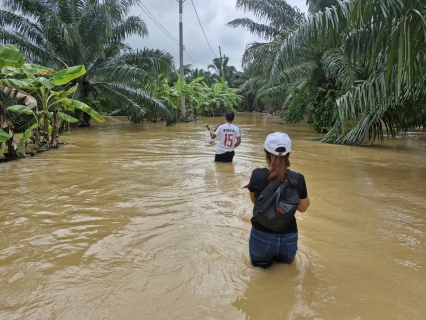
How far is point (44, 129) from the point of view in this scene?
9.86m

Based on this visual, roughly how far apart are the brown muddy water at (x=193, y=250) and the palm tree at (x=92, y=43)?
1094 cm

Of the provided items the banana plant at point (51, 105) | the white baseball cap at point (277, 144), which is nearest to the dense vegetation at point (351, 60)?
the white baseball cap at point (277, 144)

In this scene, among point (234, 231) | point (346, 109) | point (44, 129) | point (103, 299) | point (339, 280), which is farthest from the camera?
point (44, 129)

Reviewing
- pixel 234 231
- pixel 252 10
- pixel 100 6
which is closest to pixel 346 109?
pixel 234 231

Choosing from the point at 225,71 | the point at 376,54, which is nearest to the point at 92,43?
the point at 376,54

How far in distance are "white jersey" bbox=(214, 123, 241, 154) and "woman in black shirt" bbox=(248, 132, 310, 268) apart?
4575mm

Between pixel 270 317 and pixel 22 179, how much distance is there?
17.4 ft

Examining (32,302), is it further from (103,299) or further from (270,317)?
(270,317)

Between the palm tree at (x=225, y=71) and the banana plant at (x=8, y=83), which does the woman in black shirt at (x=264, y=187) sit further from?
the palm tree at (x=225, y=71)

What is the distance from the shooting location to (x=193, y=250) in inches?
128

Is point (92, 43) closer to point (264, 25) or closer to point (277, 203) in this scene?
point (264, 25)

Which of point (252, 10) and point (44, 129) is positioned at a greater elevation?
point (252, 10)

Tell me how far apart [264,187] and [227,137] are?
472cm

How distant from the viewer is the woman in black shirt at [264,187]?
2.59 meters
